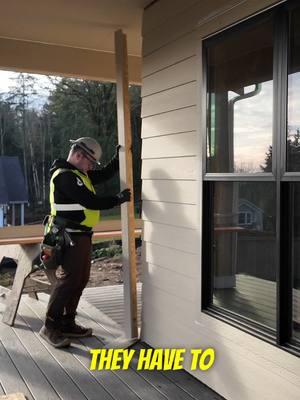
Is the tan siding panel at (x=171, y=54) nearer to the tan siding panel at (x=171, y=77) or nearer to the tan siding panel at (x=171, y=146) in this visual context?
the tan siding panel at (x=171, y=77)

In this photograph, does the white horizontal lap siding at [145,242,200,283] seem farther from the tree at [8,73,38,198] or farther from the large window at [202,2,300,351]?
the tree at [8,73,38,198]

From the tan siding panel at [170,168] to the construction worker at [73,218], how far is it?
0.83 ft

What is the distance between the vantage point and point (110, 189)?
589cm

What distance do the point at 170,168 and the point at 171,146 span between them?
156mm

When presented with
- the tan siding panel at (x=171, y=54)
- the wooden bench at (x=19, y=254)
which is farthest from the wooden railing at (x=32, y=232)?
the tan siding panel at (x=171, y=54)

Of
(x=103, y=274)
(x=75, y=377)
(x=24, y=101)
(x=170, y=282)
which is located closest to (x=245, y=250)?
(x=170, y=282)

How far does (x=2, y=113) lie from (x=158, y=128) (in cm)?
272

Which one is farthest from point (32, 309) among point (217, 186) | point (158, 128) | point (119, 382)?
point (217, 186)

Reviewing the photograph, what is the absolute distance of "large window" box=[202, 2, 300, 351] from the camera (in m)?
2.37

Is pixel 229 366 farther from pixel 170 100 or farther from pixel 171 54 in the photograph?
pixel 171 54

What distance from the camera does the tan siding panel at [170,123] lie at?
3.18m

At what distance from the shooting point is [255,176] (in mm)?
2582
